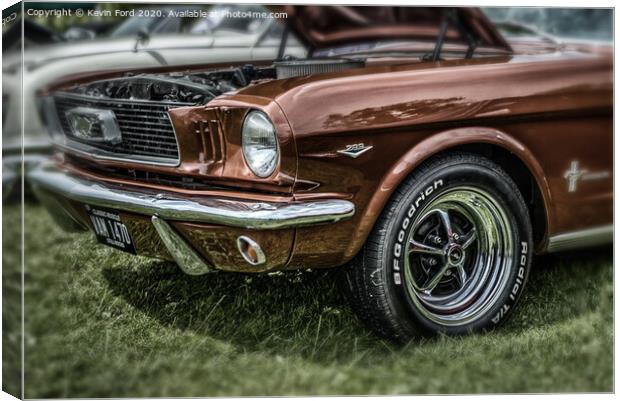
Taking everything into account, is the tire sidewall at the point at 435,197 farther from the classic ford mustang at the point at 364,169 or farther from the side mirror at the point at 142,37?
the side mirror at the point at 142,37

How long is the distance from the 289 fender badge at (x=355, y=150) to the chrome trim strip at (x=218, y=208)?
0.17 m

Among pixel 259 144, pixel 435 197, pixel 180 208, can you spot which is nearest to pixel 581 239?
pixel 435 197

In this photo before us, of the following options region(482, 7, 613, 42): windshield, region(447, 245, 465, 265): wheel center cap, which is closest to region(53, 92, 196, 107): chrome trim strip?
region(447, 245, 465, 265): wheel center cap

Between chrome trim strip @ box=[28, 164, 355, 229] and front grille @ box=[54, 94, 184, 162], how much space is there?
0.18 metres

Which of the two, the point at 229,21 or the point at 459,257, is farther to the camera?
the point at 229,21

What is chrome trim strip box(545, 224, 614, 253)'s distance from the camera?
370cm

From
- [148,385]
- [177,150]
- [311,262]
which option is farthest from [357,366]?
[177,150]

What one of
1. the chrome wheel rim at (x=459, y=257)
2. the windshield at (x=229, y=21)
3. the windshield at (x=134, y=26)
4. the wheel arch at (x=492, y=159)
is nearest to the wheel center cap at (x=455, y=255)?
the chrome wheel rim at (x=459, y=257)

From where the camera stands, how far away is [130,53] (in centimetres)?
389

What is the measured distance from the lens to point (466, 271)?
3652mm

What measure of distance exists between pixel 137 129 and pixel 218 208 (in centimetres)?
63

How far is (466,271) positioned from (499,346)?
1.11ft

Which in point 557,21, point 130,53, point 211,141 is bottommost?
point 211,141

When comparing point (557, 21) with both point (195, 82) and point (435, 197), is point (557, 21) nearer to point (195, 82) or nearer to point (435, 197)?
point (435, 197)
